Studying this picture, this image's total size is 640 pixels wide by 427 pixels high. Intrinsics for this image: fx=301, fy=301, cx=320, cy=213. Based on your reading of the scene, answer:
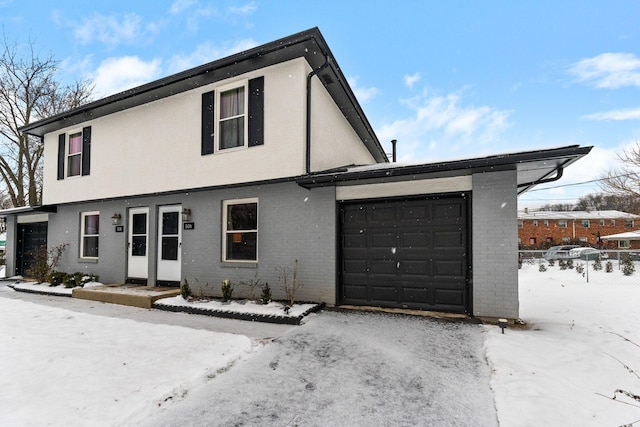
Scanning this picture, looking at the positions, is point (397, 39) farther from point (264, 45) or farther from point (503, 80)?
point (264, 45)

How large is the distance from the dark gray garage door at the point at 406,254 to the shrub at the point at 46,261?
9.81m

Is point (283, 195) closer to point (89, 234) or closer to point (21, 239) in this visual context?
point (89, 234)

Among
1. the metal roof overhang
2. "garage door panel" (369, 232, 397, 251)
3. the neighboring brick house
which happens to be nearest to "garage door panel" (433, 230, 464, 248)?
"garage door panel" (369, 232, 397, 251)

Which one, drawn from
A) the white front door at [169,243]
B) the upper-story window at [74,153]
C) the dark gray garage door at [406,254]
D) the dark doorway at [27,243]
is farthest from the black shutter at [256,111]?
the dark doorway at [27,243]

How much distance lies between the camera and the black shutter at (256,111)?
6848 millimetres

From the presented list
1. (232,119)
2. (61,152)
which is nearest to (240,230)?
(232,119)

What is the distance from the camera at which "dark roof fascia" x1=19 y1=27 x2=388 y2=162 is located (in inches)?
243

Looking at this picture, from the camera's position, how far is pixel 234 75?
23.4ft

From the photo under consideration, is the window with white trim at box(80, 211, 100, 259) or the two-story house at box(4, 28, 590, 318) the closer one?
the two-story house at box(4, 28, 590, 318)

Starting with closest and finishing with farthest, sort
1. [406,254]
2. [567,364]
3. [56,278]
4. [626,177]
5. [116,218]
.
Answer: [567,364] → [406,254] → [116,218] → [56,278] → [626,177]

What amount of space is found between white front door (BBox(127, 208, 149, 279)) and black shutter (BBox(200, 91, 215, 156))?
2.94 metres

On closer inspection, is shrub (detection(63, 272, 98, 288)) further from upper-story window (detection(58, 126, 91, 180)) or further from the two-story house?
upper-story window (detection(58, 126, 91, 180))

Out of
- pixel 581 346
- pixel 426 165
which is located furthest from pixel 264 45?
pixel 581 346

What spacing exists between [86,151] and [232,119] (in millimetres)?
5967
